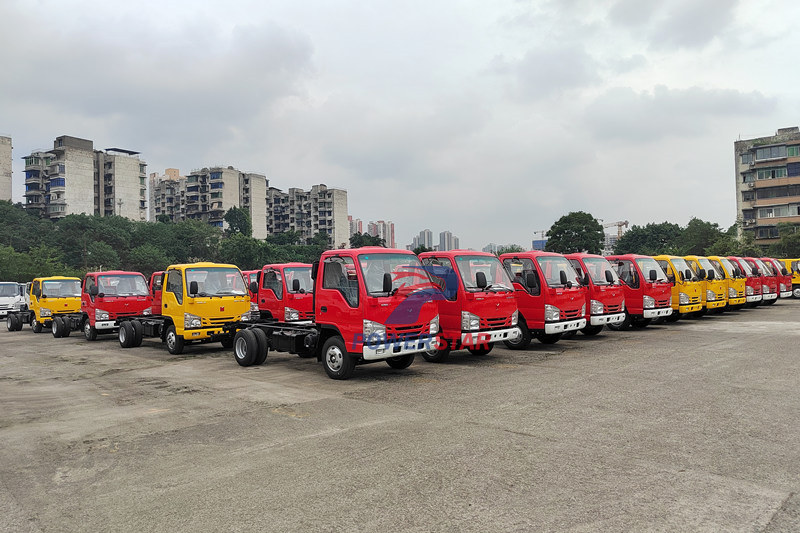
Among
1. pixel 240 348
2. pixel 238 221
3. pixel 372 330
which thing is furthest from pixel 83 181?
pixel 372 330

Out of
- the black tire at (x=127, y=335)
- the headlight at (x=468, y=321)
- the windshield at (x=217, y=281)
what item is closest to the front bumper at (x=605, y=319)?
the headlight at (x=468, y=321)

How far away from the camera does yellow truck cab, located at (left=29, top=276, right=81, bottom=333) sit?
21.0 meters

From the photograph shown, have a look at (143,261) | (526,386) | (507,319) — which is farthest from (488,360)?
(143,261)

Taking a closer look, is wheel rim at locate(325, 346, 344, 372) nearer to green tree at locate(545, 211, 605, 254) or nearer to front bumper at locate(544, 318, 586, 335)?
front bumper at locate(544, 318, 586, 335)

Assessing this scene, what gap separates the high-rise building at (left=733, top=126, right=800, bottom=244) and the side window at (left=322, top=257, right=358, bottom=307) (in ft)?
220

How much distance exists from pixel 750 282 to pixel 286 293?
59.9 feet

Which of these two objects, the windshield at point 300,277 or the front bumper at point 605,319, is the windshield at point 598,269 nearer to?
the front bumper at point 605,319

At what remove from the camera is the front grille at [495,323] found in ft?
35.8

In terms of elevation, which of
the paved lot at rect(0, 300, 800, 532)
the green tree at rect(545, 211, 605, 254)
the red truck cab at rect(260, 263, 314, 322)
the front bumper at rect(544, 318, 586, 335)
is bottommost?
the paved lot at rect(0, 300, 800, 532)

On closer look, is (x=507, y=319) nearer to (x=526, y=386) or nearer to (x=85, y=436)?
(x=526, y=386)

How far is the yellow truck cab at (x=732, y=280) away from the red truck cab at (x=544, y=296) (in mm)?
9843

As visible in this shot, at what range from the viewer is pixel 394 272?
9.75 metres

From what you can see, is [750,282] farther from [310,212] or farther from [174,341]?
[310,212]

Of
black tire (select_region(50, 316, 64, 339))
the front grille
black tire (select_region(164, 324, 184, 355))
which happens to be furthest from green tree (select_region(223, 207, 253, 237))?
the front grille
